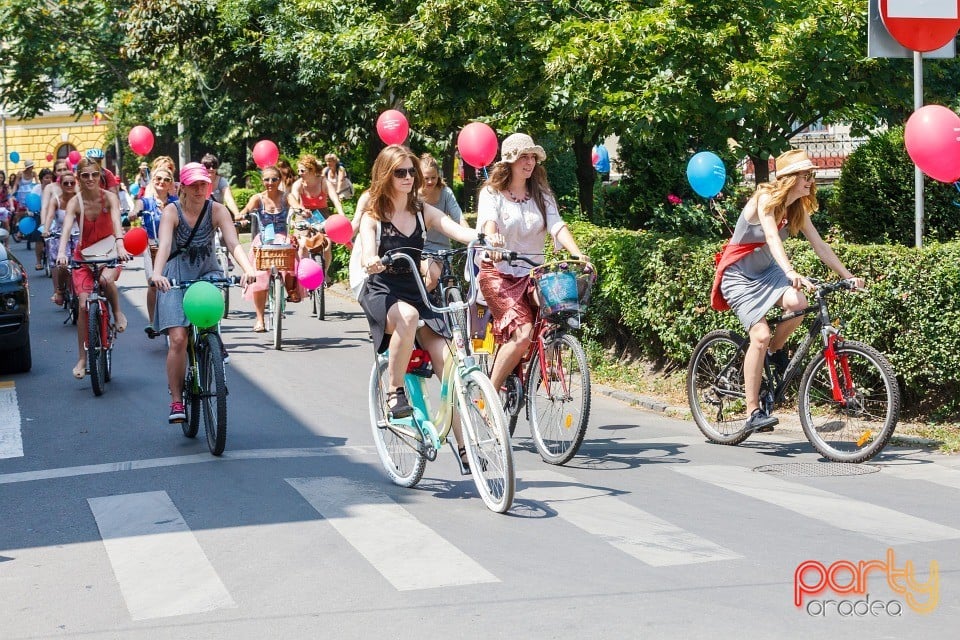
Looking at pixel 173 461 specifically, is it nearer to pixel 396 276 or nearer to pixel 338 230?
pixel 396 276

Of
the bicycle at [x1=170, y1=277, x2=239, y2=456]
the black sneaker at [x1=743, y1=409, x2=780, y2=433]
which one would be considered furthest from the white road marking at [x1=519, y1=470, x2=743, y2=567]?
the bicycle at [x1=170, y1=277, x2=239, y2=456]

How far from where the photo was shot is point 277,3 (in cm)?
2306

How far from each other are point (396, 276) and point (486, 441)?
3.64 feet

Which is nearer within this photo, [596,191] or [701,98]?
[701,98]

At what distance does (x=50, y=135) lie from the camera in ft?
215

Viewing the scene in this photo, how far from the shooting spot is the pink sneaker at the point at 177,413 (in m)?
9.03

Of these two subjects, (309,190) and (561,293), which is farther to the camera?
(309,190)

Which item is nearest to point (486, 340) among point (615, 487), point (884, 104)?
point (615, 487)

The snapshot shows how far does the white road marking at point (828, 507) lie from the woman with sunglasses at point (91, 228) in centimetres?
583

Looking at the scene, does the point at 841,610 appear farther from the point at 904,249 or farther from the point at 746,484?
the point at 904,249

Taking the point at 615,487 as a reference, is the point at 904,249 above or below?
above

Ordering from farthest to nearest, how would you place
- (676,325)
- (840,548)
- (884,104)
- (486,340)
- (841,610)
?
1. (884,104)
2. (676,325)
3. (486,340)
4. (840,548)
5. (841,610)

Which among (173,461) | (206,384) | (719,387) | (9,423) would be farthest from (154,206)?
(719,387)

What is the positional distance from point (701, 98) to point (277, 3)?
1236 centimetres
